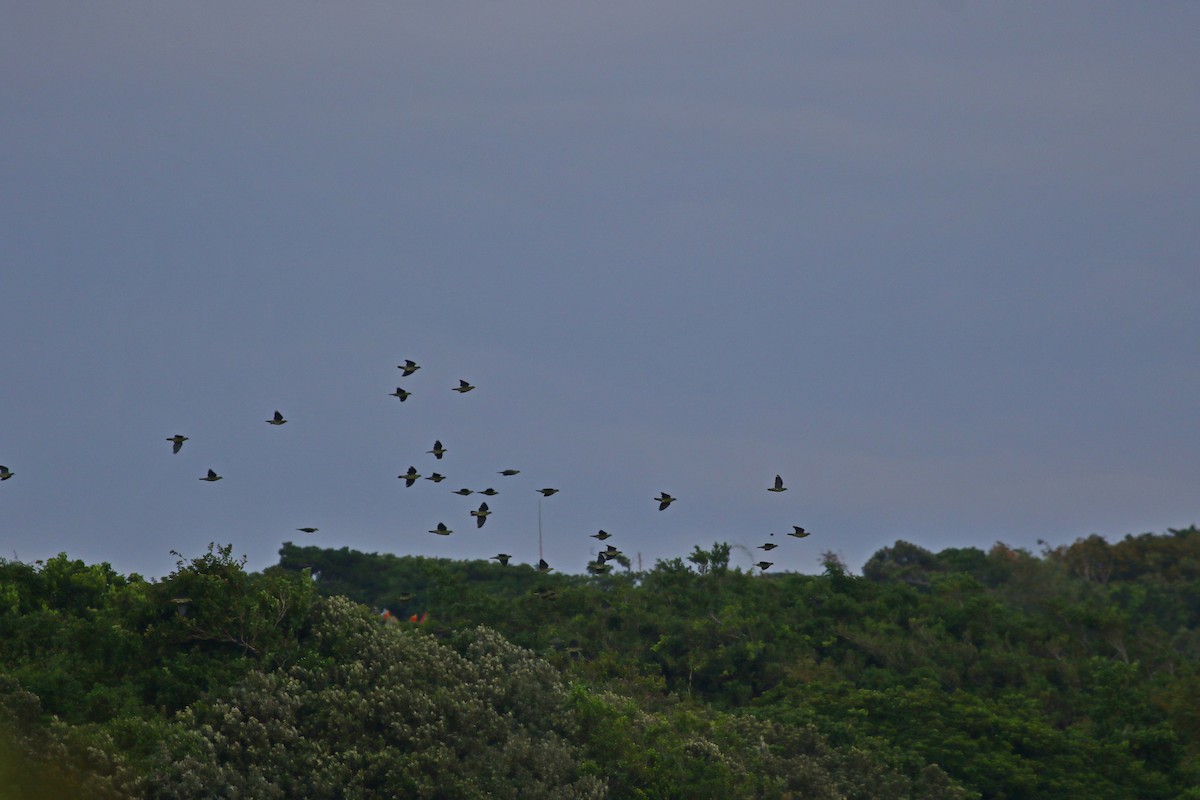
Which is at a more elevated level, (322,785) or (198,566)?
(198,566)

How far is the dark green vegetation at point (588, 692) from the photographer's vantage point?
3014 cm

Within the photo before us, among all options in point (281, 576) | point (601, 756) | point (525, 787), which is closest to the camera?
point (525, 787)

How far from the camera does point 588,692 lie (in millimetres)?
35438

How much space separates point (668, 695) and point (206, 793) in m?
17.5

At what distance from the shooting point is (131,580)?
131 ft

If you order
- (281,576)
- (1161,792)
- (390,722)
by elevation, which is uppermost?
(281,576)

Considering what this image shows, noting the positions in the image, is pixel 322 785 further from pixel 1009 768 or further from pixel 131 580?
pixel 1009 768

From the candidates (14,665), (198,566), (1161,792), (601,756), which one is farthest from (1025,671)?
(14,665)

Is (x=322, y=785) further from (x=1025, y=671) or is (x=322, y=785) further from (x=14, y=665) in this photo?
(x=1025, y=671)

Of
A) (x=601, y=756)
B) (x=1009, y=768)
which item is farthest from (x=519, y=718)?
(x=1009, y=768)

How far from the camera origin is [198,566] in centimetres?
3300

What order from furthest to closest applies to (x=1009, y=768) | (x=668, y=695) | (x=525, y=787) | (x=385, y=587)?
(x=385, y=587), (x=668, y=695), (x=1009, y=768), (x=525, y=787)

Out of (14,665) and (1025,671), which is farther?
(1025,671)

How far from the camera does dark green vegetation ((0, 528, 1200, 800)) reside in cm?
3014
